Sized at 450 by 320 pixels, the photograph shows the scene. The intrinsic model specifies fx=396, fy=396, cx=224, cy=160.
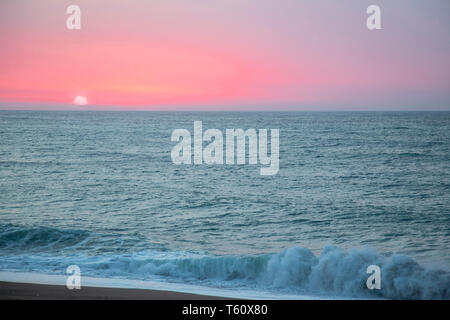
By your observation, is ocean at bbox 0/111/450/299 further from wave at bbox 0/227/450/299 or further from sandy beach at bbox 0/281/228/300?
sandy beach at bbox 0/281/228/300

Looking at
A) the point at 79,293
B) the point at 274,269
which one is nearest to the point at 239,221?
the point at 274,269

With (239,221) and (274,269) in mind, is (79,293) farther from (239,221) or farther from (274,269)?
(239,221)

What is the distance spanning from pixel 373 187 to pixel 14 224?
1650 centimetres

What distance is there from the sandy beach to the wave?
159cm

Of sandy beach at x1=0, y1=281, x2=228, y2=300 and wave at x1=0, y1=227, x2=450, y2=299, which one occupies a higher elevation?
sandy beach at x1=0, y1=281, x2=228, y2=300

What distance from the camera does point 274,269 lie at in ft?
33.5

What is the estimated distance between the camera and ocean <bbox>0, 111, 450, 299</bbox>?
986 cm

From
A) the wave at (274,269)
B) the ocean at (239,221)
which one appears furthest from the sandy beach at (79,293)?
the wave at (274,269)

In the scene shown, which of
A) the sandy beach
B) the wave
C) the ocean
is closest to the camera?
the sandy beach

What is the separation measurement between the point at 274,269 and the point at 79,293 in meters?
4.82

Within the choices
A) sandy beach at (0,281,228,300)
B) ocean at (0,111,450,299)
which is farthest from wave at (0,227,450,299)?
sandy beach at (0,281,228,300)

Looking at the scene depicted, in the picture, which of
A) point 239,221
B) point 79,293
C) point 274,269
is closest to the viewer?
point 79,293
